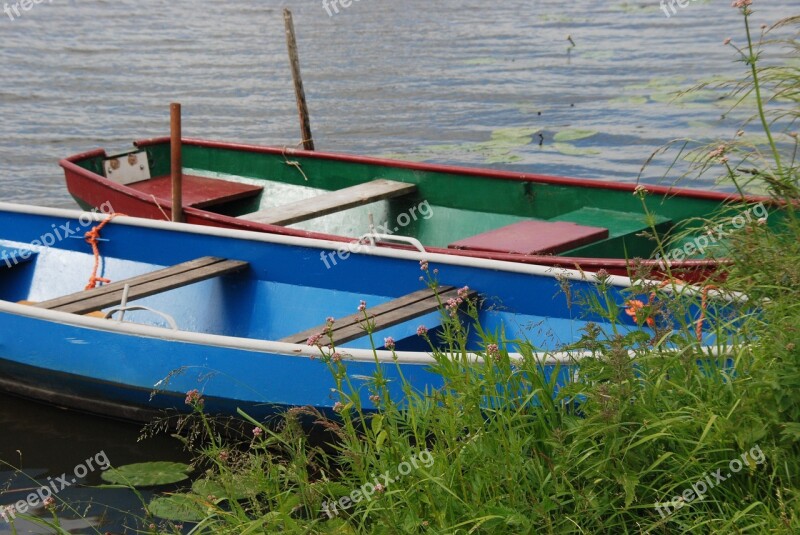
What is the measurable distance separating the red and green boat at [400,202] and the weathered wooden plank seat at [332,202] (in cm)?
1

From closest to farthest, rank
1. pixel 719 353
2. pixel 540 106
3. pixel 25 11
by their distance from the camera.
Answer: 1. pixel 719 353
2. pixel 540 106
3. pixel 25 11

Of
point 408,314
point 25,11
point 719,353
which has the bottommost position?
point 408,314

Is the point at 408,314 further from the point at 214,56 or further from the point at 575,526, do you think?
the point at 214,56

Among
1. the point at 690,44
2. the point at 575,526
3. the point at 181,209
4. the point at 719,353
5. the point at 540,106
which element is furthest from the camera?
the point at 690,44

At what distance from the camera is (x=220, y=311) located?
6.98 m

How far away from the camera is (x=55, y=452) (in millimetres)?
6328

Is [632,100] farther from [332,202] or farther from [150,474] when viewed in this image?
[150,474]

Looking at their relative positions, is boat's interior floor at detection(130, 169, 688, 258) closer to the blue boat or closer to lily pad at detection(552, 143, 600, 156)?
the blue boat

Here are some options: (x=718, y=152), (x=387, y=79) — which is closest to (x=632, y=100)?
(x=387, y=79)

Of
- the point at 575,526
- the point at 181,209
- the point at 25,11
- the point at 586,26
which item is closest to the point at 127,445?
the point at 181,209

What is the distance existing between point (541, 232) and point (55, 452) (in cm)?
329

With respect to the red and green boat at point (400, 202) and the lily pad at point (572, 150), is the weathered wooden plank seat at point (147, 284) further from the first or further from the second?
the lily pad at point (572, 150)

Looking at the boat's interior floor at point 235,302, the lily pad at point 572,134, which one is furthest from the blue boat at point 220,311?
the lily pad at point 572,134

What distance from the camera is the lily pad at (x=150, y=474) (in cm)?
574
